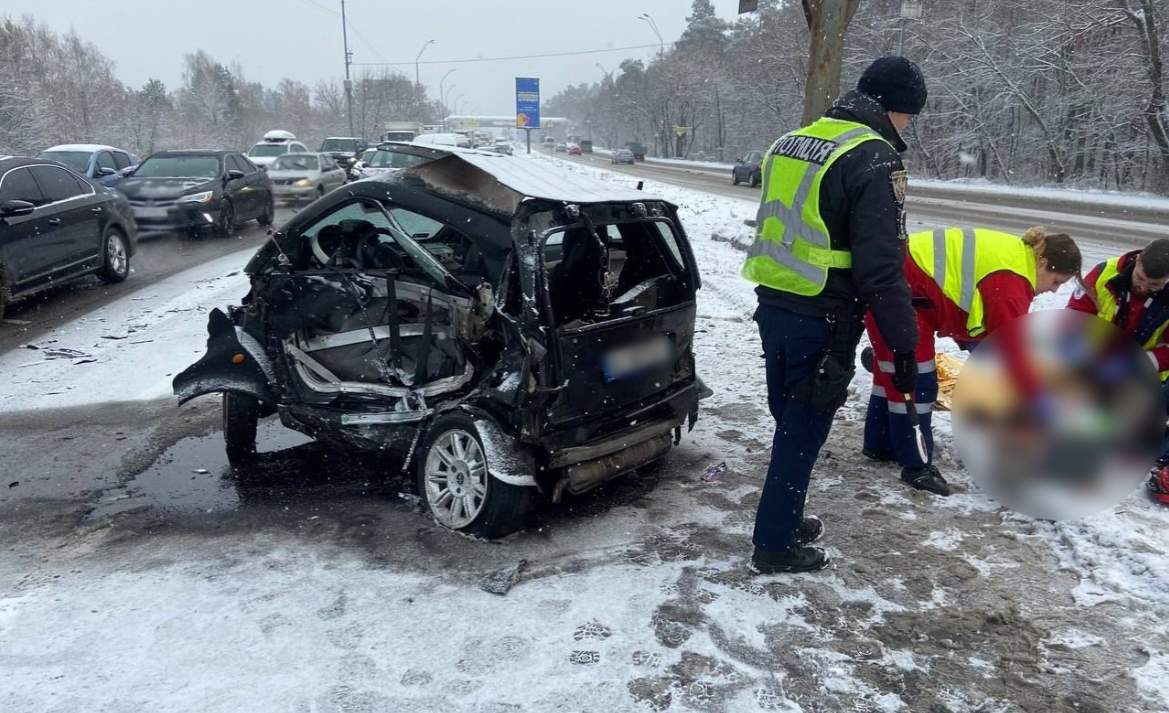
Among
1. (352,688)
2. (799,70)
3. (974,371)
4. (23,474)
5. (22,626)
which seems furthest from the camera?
(799,70)

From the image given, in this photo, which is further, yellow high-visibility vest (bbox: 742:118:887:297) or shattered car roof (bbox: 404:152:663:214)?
shattered car roof (bbox: 404:152:663:214)

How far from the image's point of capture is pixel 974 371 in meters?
3.68

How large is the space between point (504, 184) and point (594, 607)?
2.01 meters

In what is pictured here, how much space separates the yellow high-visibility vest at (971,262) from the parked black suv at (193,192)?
13.2 m

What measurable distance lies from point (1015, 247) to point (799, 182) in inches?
57.7

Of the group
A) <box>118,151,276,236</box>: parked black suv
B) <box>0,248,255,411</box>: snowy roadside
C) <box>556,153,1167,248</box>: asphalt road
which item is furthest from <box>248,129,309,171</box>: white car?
<box>0,248,255,411</box>: snowy roadside

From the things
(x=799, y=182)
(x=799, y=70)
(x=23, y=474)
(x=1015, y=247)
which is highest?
(x=799, y=70)

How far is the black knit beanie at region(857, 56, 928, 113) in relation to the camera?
3248 mm

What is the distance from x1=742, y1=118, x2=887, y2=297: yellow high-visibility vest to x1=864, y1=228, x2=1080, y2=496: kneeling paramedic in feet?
2.87

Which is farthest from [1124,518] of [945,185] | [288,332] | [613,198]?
[945,185]

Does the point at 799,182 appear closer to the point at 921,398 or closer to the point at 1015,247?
the point at 1015,247

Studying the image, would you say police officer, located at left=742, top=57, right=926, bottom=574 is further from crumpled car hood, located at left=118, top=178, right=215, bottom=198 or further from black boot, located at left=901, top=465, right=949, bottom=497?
crumpled car hood, located at left=118, top=178, right=215, bottom=198

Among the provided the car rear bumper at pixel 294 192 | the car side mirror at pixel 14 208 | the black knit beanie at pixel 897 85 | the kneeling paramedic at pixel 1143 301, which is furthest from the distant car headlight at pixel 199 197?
the kneeling paramedic at pixel 1143 301

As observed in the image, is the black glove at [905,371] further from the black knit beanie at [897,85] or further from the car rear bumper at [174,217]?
the car rear bumper at [174,217]
